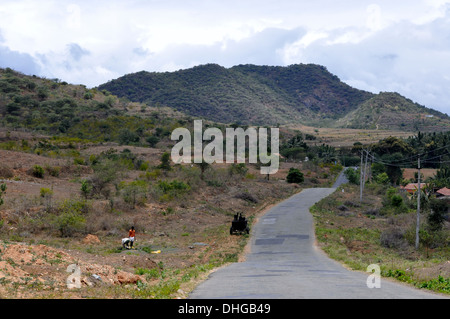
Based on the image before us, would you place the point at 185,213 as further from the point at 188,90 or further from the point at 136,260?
the point at 188,90

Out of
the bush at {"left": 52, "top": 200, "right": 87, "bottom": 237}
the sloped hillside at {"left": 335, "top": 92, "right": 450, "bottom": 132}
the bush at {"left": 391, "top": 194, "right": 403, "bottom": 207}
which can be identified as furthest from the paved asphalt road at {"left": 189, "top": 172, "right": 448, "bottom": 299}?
the sloped hillside at {"left": 335, "top": 92, "right": 450, "bottom": 132}

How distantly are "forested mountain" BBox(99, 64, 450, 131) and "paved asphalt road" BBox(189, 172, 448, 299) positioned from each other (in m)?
110

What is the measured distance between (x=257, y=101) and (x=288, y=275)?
15282 cm

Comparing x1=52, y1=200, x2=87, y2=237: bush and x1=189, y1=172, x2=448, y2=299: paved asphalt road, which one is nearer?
x1=189, y1=172, x2=448, y2=299: paved asphalt road

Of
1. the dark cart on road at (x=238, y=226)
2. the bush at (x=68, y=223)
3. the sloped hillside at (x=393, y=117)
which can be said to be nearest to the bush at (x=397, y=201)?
the dark cart on road at (x=238, y=226)

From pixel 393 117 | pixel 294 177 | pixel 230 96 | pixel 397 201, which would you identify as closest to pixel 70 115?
pixel 294 177

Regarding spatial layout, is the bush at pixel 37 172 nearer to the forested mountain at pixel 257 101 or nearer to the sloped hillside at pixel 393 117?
the forested mountain at pixel 257 101

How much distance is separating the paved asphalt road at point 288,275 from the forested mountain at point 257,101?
360 ft

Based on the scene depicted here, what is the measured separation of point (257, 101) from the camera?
164 meters

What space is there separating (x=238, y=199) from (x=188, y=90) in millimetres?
123287

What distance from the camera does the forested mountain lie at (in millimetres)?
142000

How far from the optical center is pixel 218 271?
1594cm

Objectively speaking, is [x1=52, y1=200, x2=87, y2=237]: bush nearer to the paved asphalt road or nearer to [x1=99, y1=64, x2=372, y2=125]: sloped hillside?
the paved asphalt road
